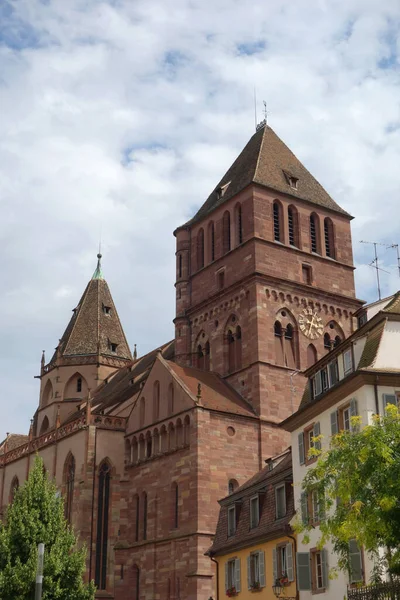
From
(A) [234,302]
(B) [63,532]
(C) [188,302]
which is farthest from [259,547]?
(C) [188,302]

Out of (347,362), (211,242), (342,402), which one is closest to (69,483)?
(211,242)

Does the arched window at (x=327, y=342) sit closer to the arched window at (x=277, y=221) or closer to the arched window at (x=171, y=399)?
the arched window at (x=277, y=221)

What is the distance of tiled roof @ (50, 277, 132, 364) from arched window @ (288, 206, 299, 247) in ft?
72.2

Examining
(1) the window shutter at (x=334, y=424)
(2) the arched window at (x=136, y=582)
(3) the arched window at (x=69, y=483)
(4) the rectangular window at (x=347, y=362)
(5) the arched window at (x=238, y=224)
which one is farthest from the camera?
(5) the arched window at (x=238, y=224)

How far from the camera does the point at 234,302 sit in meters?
51.6

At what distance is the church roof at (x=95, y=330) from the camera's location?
70.2 m

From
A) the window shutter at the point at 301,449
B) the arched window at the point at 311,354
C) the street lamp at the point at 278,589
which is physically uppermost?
the arched window at the point at 311,354

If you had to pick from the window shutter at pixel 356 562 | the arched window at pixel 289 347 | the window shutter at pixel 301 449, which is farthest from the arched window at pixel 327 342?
the window shutter at pixel 356 562

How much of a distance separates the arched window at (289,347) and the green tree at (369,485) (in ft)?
94.2

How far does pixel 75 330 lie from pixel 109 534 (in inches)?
1030

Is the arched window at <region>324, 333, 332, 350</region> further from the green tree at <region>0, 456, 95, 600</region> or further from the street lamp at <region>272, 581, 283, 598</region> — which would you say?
the green tree at <region>0, 456, 95, 600</region>

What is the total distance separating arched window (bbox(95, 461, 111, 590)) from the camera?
47.2 m

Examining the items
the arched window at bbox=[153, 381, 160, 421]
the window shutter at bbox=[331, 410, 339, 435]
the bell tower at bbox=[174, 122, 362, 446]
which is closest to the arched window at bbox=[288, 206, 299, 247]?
the bell tower at bbox=[174, 122, 362, 446]

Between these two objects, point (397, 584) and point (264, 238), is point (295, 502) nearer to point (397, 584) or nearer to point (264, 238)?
point (397, 584)
